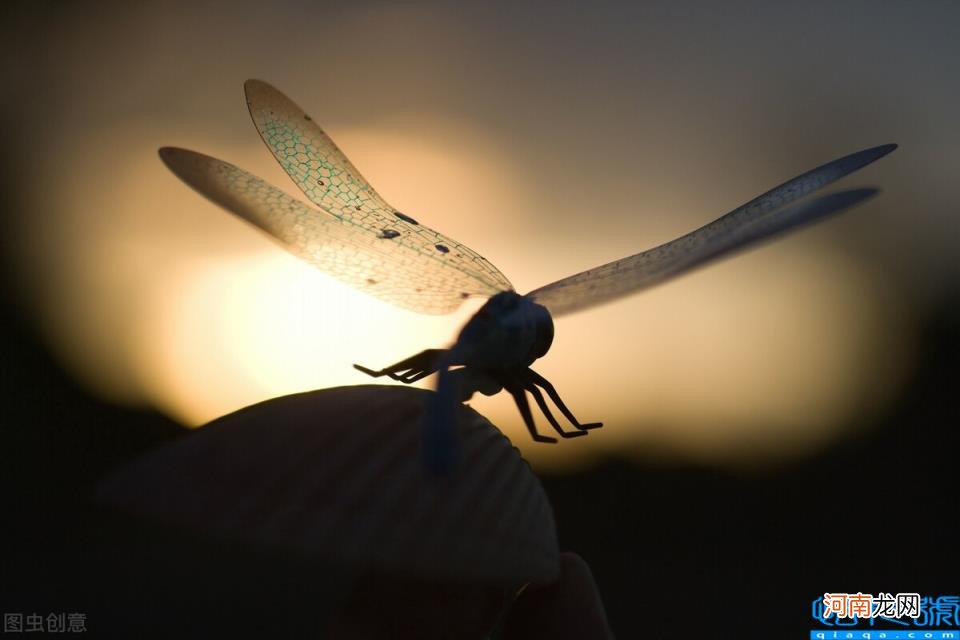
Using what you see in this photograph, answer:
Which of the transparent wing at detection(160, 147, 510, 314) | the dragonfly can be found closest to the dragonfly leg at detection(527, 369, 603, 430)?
the dragonfly

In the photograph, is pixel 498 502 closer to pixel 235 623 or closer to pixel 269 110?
pixel 235 623

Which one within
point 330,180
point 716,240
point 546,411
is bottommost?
point 546,411

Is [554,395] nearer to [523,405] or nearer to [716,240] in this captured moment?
[523,405]

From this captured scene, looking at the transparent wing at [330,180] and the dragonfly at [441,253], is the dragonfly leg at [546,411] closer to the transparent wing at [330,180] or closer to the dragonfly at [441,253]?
the dragonfly at [441,253]

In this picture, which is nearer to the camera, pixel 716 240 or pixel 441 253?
pixel 716 240

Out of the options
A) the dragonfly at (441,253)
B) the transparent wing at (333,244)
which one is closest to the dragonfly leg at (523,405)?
the dragonfly at (441,253)

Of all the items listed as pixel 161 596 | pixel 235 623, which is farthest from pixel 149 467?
pixel 161 596

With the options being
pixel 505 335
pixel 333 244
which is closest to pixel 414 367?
pixel 505 335
